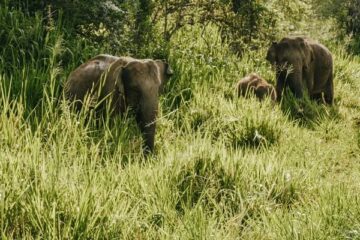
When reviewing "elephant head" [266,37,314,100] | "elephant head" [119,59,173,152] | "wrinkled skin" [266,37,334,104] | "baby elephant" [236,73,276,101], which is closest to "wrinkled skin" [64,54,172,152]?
"elephant head" [119,59,173,152]

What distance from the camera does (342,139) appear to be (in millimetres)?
6738

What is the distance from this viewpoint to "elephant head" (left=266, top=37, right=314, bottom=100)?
7.76 metres

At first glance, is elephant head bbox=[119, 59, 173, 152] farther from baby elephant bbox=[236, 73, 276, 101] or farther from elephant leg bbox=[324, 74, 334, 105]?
elephant leg bbox=[324, 74, 334, 105]

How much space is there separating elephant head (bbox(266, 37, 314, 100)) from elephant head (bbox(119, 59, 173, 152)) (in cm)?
290

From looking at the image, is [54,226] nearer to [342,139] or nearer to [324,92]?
[342,139]

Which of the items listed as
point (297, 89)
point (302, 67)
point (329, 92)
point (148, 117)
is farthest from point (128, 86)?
point (329, 92)

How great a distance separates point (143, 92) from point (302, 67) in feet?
12.5

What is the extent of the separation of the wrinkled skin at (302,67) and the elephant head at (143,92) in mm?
2513

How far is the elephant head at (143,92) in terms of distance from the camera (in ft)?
16.7

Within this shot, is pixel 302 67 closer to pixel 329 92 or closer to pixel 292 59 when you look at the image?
pixel 292 59

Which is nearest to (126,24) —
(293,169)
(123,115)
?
(123,115)

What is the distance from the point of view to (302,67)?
26.9ft

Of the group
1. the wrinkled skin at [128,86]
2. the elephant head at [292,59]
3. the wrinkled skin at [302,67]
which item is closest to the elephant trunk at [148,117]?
the wrinkled skin at [128,86]

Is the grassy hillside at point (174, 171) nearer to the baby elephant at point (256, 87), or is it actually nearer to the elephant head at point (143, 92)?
the elephant head at point (143, 92)
